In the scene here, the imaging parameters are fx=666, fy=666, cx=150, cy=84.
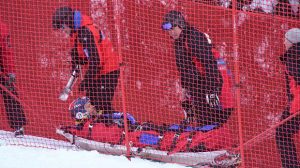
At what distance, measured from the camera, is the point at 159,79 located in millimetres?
9648

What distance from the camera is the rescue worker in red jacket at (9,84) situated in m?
8.26

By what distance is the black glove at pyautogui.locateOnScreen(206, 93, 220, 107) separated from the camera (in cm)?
783

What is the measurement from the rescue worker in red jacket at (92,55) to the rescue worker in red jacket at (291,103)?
2.02m

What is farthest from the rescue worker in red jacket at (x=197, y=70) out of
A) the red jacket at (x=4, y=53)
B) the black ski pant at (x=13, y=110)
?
the black ski pant at (x=13, y=110)

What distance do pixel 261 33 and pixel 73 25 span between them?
300 centimetres

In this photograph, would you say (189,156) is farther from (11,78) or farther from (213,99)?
(11,78)

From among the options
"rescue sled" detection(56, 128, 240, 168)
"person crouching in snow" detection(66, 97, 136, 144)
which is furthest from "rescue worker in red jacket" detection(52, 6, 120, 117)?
"rescue sled" detection(56, 128, 240, 168)

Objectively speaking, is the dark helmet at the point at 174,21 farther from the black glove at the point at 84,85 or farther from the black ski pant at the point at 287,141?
the black ski pant at the point at 287,141

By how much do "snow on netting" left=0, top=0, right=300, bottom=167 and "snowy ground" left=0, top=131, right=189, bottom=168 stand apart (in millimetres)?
174

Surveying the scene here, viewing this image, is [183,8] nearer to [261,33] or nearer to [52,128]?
[261,33]

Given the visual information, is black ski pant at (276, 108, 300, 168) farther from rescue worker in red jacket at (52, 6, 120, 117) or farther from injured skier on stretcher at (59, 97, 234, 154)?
rescue worker in red jacket at (52, 6, 120, 117)

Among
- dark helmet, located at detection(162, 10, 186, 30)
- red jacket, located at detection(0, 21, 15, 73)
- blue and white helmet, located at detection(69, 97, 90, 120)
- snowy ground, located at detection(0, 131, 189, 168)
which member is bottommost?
snowy ground, located at detection(0, 131, 189, 168)

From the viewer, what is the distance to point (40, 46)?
9938 millimetres

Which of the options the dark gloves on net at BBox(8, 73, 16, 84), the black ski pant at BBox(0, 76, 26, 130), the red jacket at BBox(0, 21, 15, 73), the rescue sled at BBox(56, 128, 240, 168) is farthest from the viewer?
the black ski pant at BBox(0, 76, 26, 130)
